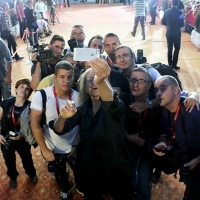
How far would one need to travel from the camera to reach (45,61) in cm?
306

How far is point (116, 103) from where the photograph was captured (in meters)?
1.79

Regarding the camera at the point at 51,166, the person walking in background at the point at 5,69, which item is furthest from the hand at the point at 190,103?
the person walking in background at the point at 5,69

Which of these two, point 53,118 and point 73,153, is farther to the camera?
point 73,153

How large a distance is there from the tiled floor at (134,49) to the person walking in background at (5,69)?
3.78 ft

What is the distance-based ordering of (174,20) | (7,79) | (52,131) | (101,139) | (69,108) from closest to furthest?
(69,108)
(101,139)
(52,131)
(7,79)
(174,20)

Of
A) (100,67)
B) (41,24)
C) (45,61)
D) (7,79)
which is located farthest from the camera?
(41,24)

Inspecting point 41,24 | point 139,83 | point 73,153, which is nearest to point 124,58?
point 139,83

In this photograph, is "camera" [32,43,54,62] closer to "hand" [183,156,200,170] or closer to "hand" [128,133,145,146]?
"hand" [128,133,145,146]

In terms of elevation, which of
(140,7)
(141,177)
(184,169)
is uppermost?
(140,7)

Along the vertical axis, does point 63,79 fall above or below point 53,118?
above

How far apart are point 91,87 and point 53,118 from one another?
57cm

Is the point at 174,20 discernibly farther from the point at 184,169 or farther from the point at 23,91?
the point at 184,169

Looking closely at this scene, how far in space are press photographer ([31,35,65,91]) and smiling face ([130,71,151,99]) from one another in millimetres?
1080

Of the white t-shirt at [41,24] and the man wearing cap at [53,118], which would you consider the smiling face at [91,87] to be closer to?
the man wearing cap at [53,118]
